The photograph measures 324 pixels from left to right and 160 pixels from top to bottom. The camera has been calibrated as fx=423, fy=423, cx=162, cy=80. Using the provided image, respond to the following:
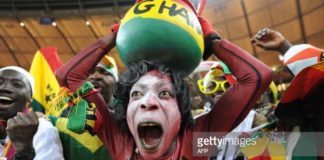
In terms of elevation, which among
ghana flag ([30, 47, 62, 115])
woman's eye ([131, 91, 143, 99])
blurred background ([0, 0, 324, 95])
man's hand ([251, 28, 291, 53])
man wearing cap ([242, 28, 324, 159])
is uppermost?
blurred background ([0, 0, 324, 95])

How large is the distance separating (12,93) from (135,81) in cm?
90

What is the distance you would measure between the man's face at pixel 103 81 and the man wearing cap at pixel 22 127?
19.2 inches

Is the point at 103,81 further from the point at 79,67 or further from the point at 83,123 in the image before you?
the point at 83,123

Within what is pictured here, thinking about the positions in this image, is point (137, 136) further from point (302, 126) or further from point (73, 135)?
point (302, 126)

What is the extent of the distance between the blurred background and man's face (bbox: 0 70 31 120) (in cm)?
852

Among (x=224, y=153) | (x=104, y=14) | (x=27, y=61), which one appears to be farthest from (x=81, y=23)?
(x=224, y=153)

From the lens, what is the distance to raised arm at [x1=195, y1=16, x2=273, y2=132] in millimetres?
1923

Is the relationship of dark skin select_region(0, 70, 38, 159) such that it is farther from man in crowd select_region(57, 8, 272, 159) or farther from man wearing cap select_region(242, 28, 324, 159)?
man wearing cap select_region(242, 28, 324, 159)

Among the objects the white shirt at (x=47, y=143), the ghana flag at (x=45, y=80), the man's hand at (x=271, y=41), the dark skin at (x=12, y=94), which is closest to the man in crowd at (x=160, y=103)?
the white shirt at (x=47, y=143)

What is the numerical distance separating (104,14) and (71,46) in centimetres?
203

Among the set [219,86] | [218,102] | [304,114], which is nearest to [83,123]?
[218,102]

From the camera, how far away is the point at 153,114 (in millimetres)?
1756

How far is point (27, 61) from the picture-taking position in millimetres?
15461

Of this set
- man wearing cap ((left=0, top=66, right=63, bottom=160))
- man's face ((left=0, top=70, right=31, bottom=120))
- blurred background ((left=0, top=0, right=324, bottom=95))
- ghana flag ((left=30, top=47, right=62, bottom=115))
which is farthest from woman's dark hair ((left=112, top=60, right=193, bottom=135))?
blurred background ((left=0, top=0, right=324, bottom=95))
